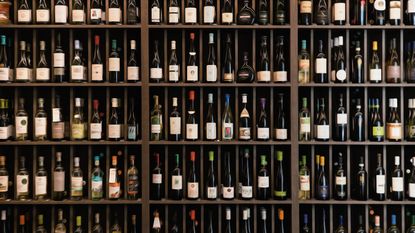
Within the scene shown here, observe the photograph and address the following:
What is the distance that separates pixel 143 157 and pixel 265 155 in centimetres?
67

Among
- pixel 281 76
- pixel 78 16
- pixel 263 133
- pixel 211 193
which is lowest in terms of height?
pixel 211 193

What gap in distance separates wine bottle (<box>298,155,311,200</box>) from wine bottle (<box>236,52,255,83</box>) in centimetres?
50

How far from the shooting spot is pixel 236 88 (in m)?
3.07

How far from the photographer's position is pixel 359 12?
9.96ft

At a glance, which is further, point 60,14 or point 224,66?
point 224,66

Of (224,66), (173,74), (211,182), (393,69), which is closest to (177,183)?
(211,182)

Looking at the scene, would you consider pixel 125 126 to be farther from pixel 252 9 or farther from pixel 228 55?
pixel 252 9

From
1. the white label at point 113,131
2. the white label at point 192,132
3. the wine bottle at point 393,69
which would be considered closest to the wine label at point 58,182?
the white label at point 113,131

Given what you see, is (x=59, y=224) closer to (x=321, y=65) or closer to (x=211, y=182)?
(x=211, y=182)

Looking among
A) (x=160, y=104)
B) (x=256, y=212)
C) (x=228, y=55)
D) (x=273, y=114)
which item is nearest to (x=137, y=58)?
(x=160, y=104)

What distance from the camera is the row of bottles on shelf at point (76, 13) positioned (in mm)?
2986

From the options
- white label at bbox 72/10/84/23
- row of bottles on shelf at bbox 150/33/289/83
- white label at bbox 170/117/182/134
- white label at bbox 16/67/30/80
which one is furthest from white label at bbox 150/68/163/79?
white label at bbox 16/67/30/80

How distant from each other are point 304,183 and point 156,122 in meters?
0.84

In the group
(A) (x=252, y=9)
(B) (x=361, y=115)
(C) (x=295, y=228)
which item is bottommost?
(C) (x=295, y=228)
